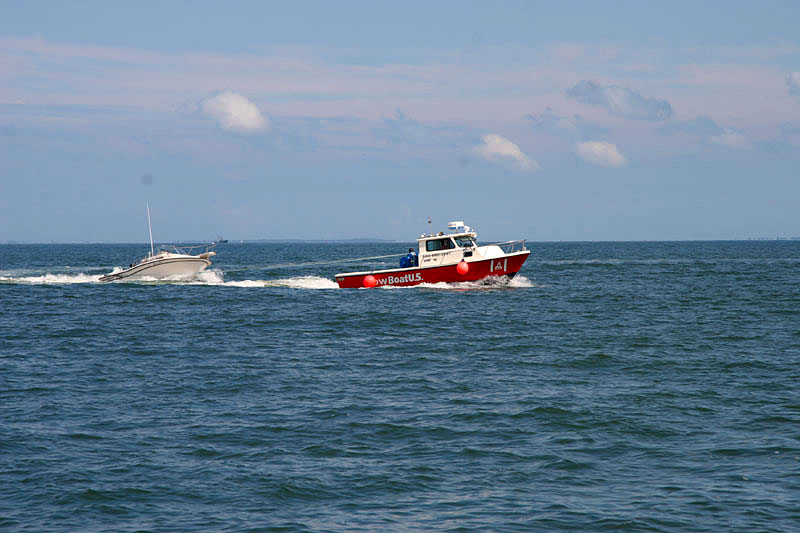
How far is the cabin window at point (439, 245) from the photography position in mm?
37562

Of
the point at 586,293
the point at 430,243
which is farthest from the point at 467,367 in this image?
the point at 586,293

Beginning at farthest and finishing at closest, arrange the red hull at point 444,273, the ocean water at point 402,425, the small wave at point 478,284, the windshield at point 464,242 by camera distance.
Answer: the small wave at point 478,284, the red hull at point 444,273, the windshield at point 464,242, the ocean water at point 402,425

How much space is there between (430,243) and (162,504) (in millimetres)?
28122

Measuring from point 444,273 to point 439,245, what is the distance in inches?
56.8

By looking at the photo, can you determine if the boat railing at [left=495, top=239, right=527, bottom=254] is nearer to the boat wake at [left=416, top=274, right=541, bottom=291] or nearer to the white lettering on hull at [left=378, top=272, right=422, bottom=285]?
the boat wake at [left=416, top=274, right=541, bottom=291]

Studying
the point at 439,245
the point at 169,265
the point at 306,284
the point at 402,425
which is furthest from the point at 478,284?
the point at 402,425

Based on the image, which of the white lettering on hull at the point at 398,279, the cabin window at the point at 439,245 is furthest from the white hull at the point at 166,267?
the cabin window at the point at 439,245

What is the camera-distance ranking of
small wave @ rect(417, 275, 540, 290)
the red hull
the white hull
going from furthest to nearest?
the white hull → small wave @ rect(417, 275, 540, 290) → the red hull

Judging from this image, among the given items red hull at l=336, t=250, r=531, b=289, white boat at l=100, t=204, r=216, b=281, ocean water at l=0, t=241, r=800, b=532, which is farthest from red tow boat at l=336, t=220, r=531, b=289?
white boat at l=100, t=204, r=216, b=281

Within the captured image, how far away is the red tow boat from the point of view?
123 ft

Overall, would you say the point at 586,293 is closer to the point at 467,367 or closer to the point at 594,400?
the point at 467,367

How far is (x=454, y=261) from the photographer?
37.8m

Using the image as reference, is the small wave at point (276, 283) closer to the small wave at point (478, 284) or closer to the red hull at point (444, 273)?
the red hull at point (444, 273)

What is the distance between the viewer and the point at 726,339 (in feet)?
78.4
